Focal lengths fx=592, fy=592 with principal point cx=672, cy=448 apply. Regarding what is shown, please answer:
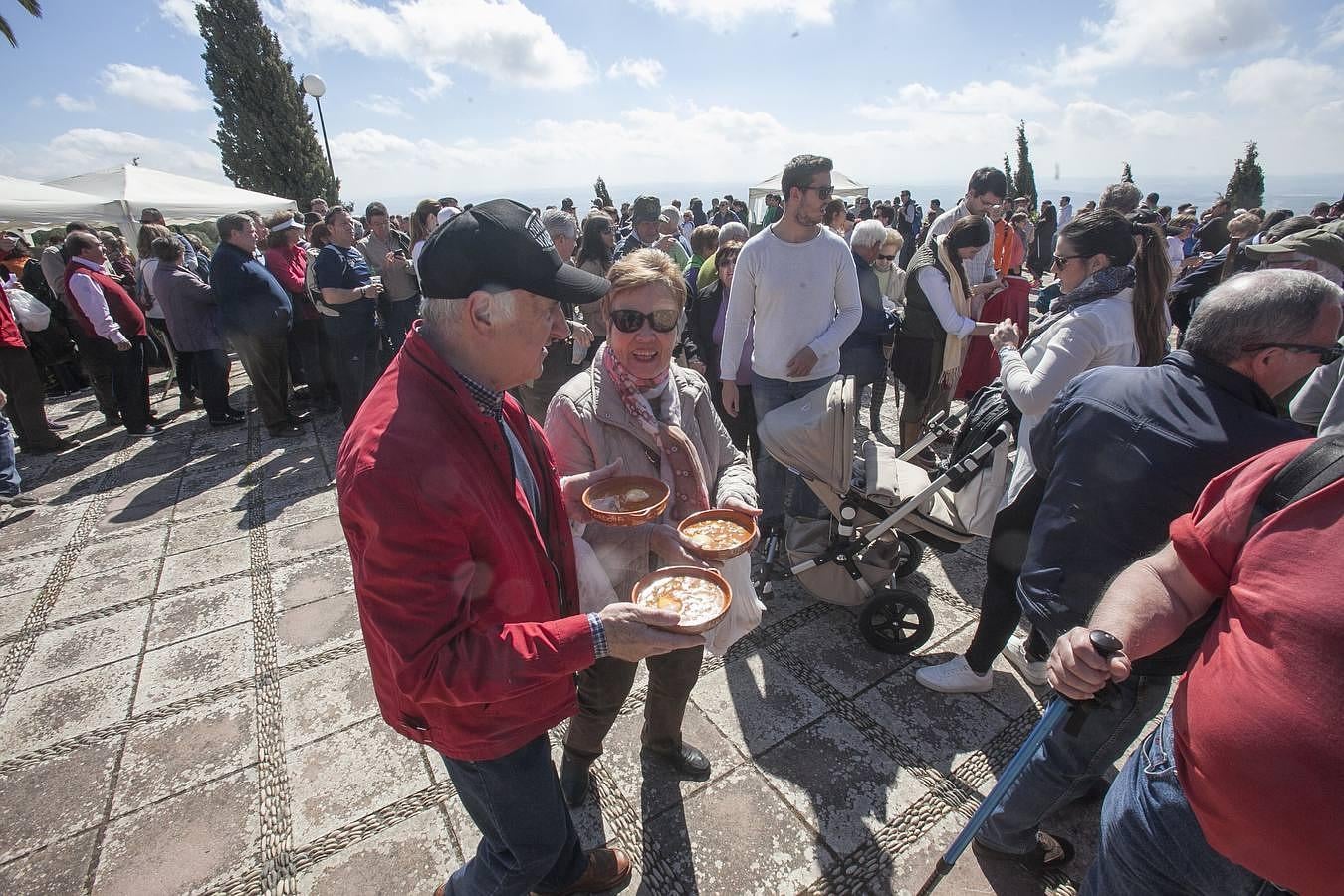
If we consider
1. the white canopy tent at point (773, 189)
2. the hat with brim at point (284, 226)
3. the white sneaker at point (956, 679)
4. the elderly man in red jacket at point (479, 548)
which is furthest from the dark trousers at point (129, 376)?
the white canopy tent at point (773, 189)

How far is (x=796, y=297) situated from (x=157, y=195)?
1469cm

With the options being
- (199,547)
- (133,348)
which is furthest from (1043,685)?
(133,348)

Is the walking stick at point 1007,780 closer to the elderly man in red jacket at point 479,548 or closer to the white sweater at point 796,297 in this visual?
the elderly man in red jacket at point 479,548

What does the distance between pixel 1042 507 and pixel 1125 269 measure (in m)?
1.46

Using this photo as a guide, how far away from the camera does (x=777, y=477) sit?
425 centimetres

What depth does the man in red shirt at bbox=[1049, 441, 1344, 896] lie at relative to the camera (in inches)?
45.9

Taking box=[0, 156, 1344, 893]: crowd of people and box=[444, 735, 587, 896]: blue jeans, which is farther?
box=[444, 735, 587, 896]: blue jeans

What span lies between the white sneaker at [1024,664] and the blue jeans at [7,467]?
8212 mm

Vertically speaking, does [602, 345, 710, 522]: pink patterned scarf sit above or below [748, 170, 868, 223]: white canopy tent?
below

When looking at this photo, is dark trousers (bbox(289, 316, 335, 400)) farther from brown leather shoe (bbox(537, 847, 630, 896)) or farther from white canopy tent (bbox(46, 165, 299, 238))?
brown leather shoe (bbox(537, 847, 630, 896))

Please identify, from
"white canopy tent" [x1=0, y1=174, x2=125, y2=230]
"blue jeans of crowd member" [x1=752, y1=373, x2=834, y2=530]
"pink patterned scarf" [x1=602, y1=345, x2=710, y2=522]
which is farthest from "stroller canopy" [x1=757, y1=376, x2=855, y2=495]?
"white canopy tent" [x1=0, y1=174, x2=125, y2=230]

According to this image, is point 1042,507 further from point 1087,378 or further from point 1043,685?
point 1043,685

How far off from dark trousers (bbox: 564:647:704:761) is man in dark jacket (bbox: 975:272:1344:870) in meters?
1.25

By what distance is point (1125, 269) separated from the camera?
2.75 metres
